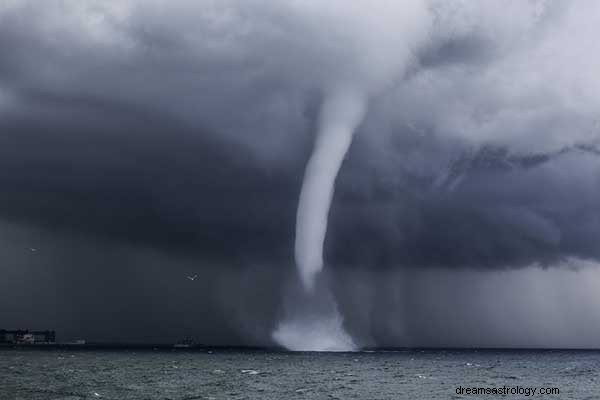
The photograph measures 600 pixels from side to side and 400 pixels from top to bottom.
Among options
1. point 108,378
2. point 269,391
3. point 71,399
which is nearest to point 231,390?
point 269,391

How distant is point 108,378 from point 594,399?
8619 centimetres

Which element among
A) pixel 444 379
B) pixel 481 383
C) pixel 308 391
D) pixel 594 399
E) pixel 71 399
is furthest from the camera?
pixel 444 379

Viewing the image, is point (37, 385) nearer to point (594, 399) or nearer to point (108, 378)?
point (108, 378)

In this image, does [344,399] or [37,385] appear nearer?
[344,399]

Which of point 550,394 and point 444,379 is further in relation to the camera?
point 444,379

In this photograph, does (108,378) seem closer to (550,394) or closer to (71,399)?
(71,399)

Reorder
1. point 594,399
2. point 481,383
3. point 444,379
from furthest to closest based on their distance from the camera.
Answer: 1. point 444,379
2. point 481,383
3. point 594,399

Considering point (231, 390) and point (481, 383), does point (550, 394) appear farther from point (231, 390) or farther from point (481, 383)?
point (231, 390)

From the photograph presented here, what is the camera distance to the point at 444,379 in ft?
493

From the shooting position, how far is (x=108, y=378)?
5487 inches

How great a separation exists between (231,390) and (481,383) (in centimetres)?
5014

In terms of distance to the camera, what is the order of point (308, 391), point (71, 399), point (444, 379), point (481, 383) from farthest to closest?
point (444, 379) → point (481, 383) → point (308, 391) → point (71, 399)

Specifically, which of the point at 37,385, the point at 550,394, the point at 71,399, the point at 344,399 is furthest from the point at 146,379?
Result: the point at 550,394

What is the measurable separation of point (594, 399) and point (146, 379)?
257 ft
